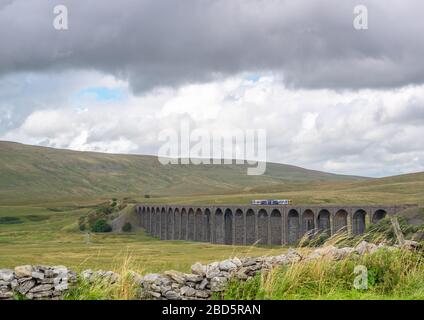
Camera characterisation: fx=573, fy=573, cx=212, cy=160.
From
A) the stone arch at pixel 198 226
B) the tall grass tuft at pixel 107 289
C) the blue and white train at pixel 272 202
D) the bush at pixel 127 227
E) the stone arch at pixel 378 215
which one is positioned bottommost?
the bush at pixel 127 227

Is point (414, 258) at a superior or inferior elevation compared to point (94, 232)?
superior

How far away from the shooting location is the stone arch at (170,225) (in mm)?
129625

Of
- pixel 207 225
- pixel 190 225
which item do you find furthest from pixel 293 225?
pixel 190 225

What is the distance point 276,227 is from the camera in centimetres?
9519

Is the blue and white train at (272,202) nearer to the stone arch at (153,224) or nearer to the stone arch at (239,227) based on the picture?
the stone arch at (239,227)

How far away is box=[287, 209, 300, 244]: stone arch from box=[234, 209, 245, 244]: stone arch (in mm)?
12880

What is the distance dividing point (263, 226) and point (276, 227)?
365 cm

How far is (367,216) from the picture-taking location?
257 feet

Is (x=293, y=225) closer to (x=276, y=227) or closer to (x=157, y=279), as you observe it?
(x=276, y=227)

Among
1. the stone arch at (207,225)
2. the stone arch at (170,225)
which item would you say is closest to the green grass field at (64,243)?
the stone arch at (170,225)

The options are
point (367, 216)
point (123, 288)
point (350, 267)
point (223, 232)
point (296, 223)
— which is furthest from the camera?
point (223, 232)
